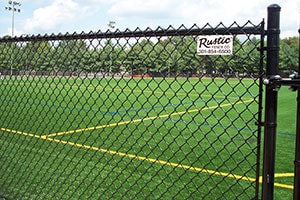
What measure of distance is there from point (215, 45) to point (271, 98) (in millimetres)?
416

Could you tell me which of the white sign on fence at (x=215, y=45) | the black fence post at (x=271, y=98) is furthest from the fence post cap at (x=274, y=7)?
the white sign on fence at (x=215, y=45)

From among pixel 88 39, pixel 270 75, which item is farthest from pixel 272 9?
pixel 88 39

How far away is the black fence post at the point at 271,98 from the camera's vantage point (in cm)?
190

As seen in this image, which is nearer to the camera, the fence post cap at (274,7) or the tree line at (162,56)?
the fence post cap at (274,7)

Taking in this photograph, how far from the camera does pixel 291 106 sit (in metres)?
14.8

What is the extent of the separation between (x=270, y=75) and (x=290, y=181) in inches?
137

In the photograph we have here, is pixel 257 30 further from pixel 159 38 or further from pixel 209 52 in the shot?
pixel 159 38

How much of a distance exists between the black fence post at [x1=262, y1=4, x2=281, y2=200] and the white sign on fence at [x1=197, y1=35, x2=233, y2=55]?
21 centimetres

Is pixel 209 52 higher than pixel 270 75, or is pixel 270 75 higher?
pixel 209 52

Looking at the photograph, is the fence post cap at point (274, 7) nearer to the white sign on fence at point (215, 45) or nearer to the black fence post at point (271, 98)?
the black fence post at point (271, 98)

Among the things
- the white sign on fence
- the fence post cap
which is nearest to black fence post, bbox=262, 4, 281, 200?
the fence post cap

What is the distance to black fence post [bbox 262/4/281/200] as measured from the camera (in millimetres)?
1903

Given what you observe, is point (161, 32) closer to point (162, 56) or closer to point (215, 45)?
point (215, 45)

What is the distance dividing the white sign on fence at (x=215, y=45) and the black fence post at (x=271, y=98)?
21 cm
